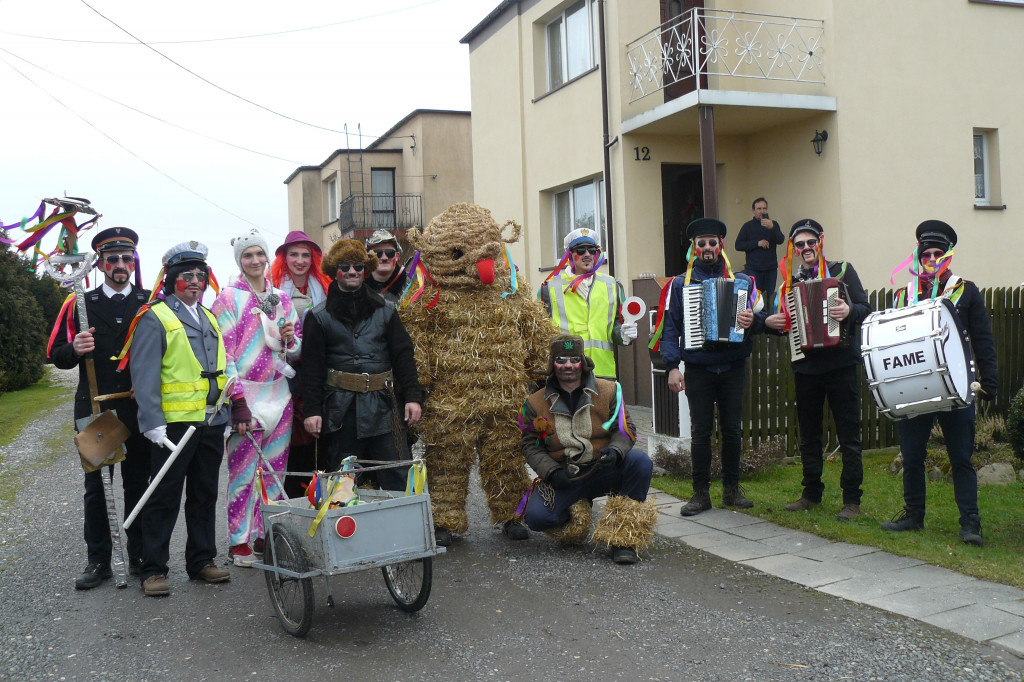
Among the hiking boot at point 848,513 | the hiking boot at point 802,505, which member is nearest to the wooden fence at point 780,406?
the hiking boot at point 802,505

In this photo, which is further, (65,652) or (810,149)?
(810,149)

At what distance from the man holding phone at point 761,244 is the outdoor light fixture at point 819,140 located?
1127 mm

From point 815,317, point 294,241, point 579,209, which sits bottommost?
point 815,317

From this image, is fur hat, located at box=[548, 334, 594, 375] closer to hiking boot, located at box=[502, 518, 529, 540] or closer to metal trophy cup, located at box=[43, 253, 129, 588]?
hiking boot, located at box=[502, 518, 529, 540]

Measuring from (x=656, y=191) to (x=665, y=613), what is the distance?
962 cm

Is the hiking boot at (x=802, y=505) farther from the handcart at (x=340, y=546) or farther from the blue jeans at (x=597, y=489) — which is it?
the handcart at (x=340, y=546)

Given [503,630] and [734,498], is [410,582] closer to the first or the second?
[503,630]

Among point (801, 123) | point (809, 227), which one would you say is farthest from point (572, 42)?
point (809, 227)

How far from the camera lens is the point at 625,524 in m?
5.78

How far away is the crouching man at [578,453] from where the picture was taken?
583cm

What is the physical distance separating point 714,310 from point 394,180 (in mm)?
22883

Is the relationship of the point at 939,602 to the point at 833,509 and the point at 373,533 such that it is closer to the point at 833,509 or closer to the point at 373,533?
the point at 833,509

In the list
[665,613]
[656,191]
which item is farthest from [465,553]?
[656,191]

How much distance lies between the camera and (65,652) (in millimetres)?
4434
